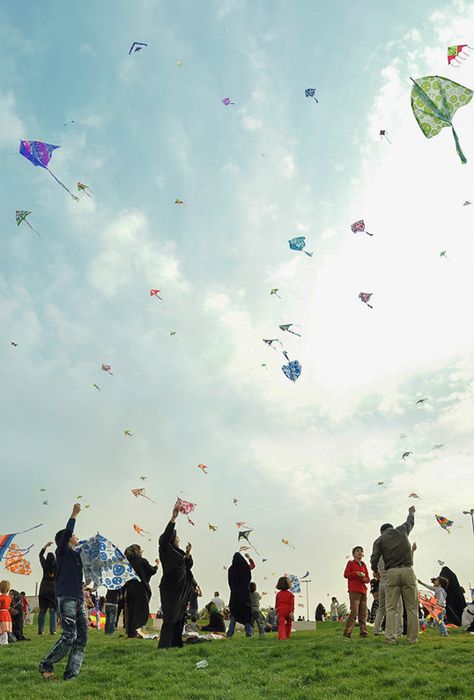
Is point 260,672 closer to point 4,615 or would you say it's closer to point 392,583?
point 392,583

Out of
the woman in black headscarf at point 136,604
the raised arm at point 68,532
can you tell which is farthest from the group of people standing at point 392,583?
the raised arm at point 68,532

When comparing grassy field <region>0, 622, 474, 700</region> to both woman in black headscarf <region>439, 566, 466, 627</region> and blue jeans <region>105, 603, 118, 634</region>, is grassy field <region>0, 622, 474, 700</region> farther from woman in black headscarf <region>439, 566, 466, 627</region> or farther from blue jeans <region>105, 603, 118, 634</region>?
woman in black headscarf <region>439, 566, 466, 627</region>

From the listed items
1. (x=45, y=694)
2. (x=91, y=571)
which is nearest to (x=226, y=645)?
(x=45, y=694)

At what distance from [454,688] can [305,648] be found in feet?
14.3

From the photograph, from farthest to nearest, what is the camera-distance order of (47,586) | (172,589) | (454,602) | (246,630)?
(454,602) < (47,586) < (246,630) < (172,589)

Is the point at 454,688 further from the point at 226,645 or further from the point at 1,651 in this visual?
the point at 1,651

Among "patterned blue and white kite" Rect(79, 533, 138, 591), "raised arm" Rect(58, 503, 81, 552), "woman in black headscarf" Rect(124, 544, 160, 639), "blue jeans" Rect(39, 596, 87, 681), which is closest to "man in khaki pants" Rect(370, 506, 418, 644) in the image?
"woman in black headscarf" Rect(124, 544, 160, 639)

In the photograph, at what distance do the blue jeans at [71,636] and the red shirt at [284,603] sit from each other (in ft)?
21.1

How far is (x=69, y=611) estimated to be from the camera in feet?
33.0

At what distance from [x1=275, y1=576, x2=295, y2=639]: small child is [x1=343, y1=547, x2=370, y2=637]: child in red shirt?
1.51 m

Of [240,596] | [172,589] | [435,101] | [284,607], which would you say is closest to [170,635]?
[172,589]

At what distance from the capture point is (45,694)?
9117mm

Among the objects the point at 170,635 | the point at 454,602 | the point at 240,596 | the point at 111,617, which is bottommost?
the point at 170,635

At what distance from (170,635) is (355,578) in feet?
14.4
